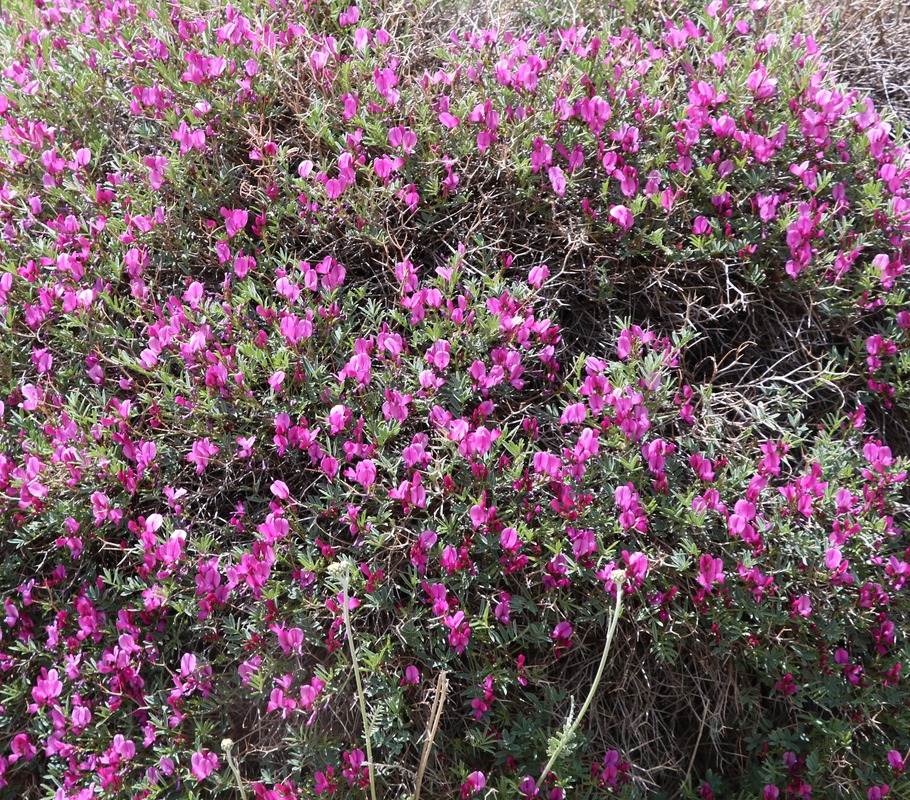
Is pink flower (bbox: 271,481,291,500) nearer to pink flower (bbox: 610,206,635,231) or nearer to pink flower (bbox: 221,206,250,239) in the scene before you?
pink flower (bbox: 221,206,250,239)

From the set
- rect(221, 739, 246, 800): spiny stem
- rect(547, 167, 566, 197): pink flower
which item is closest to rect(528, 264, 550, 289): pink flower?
rect(547, 167, 566, 197): pink flower

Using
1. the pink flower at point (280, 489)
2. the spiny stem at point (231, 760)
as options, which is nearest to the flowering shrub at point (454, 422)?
the pink flower at point (280, 489)

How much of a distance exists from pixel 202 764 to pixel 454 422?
→ 37.1 inches

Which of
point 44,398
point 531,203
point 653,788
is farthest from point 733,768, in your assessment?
point 44,398

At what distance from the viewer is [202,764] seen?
192 centimetres

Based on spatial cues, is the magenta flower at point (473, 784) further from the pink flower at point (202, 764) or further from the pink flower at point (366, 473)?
the pink flower at point (366, 473)

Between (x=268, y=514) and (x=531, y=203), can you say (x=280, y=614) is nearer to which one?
(x=268, y=514)

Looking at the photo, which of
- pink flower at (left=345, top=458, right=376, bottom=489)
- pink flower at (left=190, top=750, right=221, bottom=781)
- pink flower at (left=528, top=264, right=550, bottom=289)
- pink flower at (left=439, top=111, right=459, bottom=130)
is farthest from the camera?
pink flower at (left=439, top=111, right=459, bottom=130)

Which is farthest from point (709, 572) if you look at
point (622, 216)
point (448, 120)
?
point (448, 120)

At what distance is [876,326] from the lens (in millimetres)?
2434

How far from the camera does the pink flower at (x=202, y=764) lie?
1.92 metres

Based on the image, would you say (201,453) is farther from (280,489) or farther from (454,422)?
(454,422)

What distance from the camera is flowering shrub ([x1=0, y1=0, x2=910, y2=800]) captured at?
2.01m

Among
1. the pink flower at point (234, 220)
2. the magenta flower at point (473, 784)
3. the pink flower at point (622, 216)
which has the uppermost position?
the pink flower at point (234, 220)
